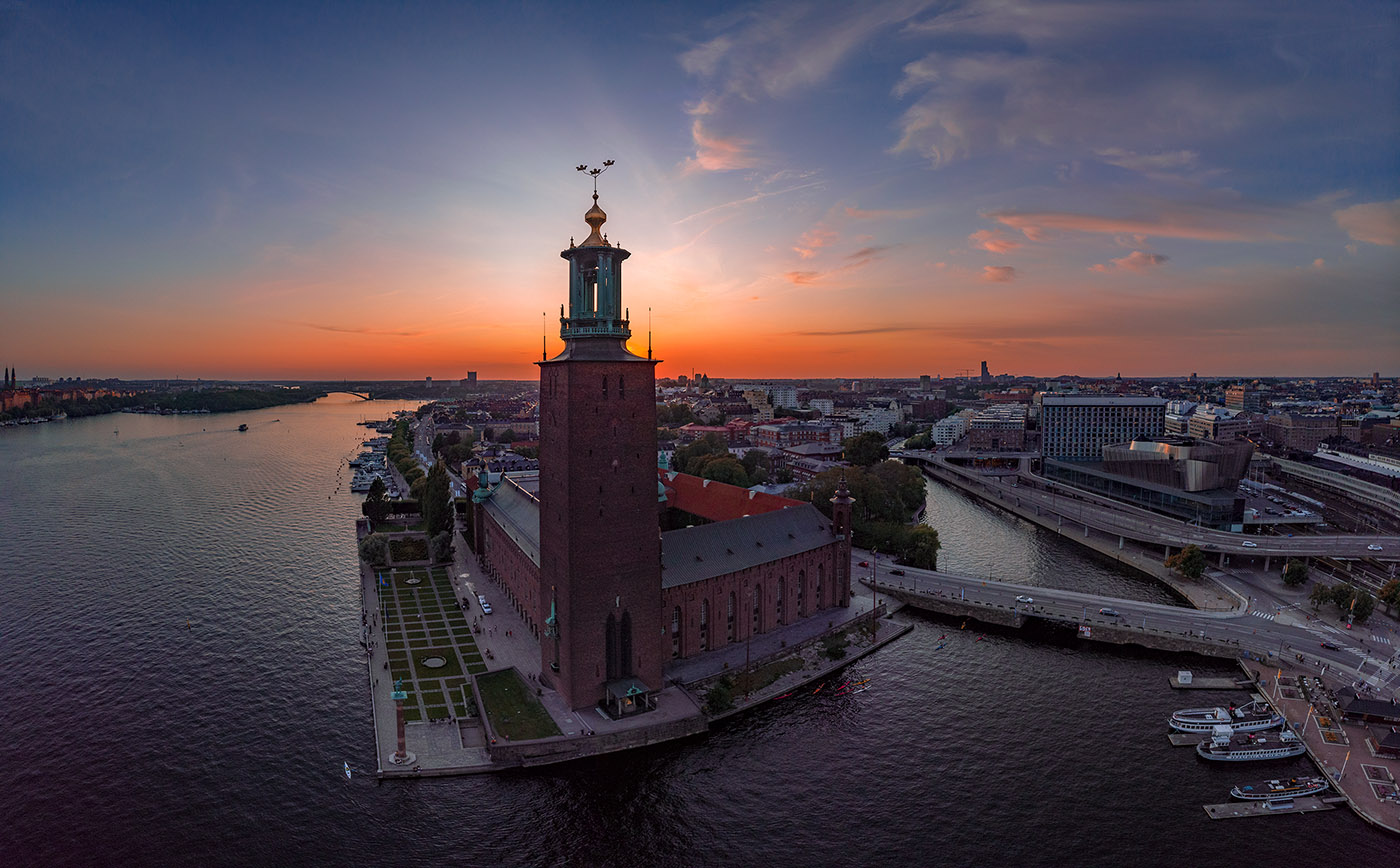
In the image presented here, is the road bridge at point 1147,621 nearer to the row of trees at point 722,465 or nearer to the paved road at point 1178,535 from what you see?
the paved road at point 1178,535

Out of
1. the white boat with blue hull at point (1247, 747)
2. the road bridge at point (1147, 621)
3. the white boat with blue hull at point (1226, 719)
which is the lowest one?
the white boat with blue hull at point (1247, 747)

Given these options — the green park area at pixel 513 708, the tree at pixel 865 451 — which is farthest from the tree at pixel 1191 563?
the green park area at pixel 513 708

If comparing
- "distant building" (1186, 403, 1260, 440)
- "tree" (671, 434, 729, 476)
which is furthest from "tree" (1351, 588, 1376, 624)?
"distant building" (1186, 403, 1260, 440)

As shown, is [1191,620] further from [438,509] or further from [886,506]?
[438,509]

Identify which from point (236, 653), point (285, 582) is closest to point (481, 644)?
point (236, 653)

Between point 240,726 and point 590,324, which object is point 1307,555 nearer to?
point 590,324

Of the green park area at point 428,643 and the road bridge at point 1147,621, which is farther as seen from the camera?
the road bridge at point 1147,621
